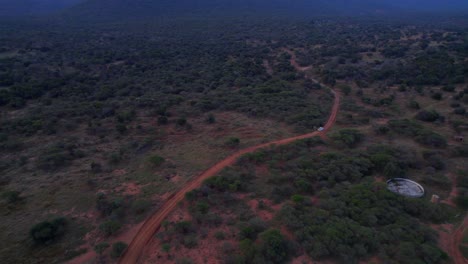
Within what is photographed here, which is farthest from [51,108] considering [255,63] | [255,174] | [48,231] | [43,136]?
[255,63]

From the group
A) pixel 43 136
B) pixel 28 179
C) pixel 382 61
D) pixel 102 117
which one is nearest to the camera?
pixel 28 179

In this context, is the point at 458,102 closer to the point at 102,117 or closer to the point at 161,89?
the point at 161,89

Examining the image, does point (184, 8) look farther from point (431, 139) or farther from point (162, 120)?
point (431, 139)

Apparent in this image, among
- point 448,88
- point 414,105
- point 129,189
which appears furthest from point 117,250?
point 448,88

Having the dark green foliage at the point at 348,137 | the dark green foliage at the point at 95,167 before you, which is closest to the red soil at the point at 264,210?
the dark green foliage at the point at 348,137

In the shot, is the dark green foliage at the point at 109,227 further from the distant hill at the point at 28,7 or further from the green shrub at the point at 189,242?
the distant hill at the point at 28,7
